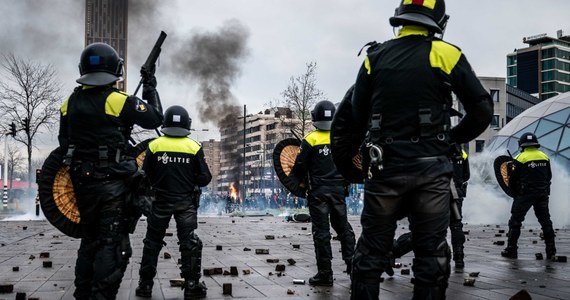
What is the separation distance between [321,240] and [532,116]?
3041cm

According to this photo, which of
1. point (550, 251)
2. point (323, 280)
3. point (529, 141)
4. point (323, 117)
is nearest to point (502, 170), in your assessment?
point (529, 141)

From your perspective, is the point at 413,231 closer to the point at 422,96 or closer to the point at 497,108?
the point at 422,96

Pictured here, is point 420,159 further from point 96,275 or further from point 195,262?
point 195,262

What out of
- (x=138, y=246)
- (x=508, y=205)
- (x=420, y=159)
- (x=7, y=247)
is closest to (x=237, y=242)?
(x=138, y=246)

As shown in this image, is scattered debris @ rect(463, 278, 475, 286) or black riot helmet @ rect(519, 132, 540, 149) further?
black riot helmet @ rect(519, 132, 540, 149)

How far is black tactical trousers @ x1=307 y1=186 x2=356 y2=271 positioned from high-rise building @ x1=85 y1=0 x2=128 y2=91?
3639 inches

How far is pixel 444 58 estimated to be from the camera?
4.25 m

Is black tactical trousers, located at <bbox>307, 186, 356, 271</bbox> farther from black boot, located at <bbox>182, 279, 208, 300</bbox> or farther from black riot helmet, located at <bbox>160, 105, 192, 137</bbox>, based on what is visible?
black riot helmet, located at <bbox>160, 105, 192, 137</bbox>

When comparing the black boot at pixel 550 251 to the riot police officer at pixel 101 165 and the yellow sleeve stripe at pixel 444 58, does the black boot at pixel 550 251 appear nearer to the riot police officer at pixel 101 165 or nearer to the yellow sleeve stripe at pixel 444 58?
the yellow sleeve stripe at pixel 444 58

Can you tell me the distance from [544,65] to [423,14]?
127810 millimetres

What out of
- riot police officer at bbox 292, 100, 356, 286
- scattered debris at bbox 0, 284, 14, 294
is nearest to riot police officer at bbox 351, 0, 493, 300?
riot police officer at bbox 292, 100, 356, 286

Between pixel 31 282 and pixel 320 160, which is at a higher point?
pixel 320 160

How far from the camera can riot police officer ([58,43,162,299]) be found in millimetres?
5309

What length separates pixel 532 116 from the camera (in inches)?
1382
